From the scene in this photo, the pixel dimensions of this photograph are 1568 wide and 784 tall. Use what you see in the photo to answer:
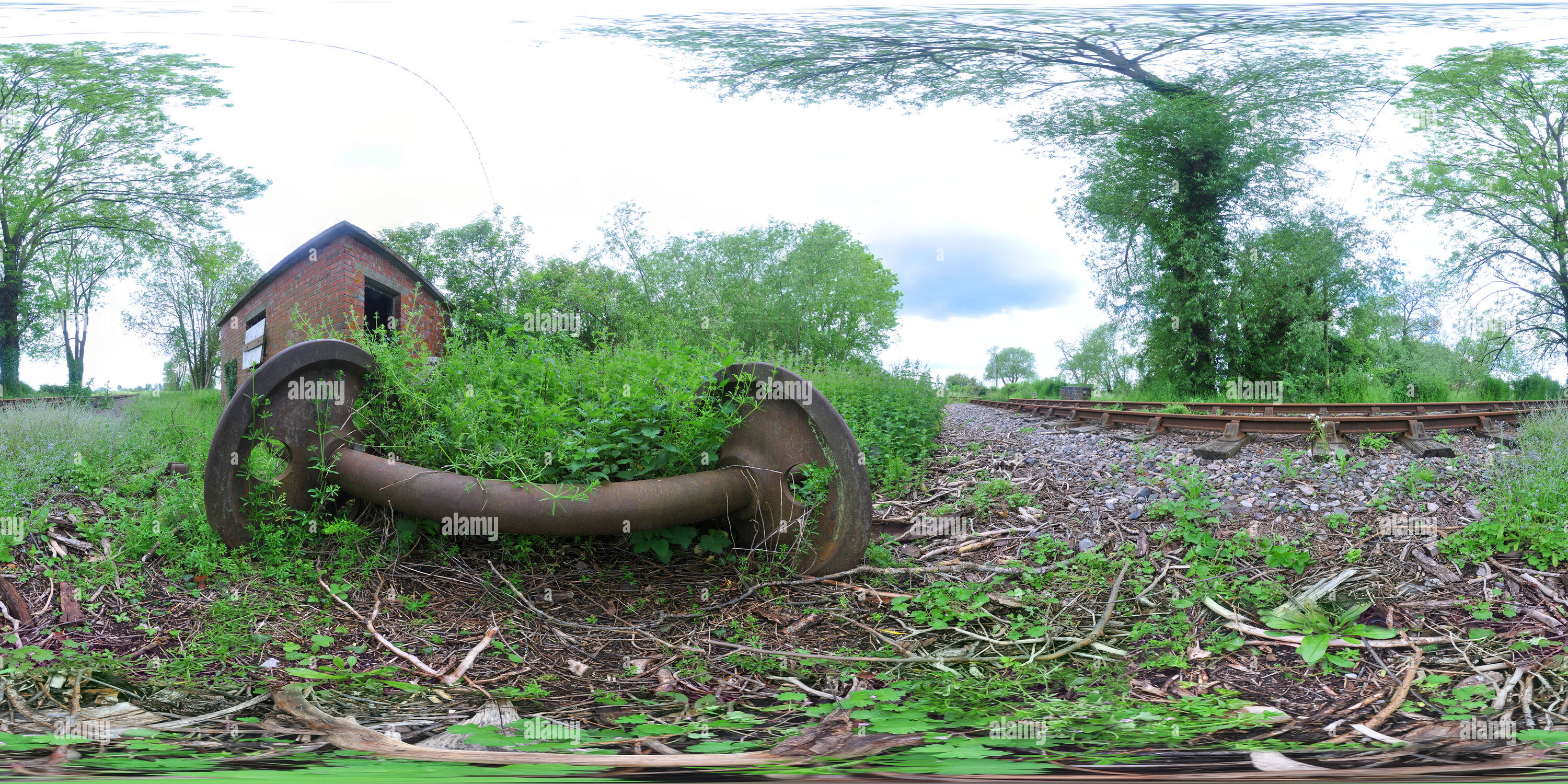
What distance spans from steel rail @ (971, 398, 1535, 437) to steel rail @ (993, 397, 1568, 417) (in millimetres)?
172

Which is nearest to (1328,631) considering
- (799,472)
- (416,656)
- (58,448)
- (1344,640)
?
(1344,640)

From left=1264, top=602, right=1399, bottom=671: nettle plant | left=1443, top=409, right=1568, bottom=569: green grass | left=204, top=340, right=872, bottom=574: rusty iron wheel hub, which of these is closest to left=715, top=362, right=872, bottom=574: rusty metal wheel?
left=204, top=340, right=872, bottom=574: rusty iron wheel hub

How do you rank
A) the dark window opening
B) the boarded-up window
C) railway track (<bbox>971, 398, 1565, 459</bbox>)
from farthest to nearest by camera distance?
railway track (<bbox>971, 398, 1565, 459</bbox>)
the dark window opening
the boarded-up window

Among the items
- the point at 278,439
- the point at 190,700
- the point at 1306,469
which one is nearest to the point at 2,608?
the point at 278,439

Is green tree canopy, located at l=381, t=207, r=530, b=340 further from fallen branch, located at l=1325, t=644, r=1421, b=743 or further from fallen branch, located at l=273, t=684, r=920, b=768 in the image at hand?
fallen branch, located at l=1325, t=644, r=1421, b=743

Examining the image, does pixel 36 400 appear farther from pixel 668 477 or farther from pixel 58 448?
pixel 668 477

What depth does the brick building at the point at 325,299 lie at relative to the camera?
280 cm

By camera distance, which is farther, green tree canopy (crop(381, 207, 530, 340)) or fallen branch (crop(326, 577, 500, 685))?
green tree canopy (crop(381, 207, 530, 340))

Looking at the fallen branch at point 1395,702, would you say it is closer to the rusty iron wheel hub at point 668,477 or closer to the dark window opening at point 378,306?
Result: the rusty iron wheel hub at point 668,477

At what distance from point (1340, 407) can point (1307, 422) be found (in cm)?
367

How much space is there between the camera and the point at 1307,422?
16.0ft

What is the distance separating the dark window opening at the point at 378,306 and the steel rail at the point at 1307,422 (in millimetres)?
6079

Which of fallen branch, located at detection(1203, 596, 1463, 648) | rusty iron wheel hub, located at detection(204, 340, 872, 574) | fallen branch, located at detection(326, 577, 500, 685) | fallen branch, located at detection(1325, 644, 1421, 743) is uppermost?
rusty iron wheel hub, located at detection(204, 340, 872, 574)

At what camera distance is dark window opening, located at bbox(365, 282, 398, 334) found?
344 cm
